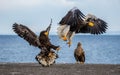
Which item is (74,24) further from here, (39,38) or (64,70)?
(64,70)

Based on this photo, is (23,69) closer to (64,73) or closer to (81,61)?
(64,73)

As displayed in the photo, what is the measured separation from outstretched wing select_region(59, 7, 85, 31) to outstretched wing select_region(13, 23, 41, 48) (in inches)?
42.9

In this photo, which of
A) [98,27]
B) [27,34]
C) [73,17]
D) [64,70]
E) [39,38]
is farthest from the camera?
[98,27]

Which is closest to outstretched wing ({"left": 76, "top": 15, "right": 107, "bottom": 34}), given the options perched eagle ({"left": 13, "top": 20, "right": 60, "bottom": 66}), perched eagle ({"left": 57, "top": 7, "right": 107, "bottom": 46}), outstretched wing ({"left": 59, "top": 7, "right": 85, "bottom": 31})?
perched eagle ({"left": 57, "top": 7, "right": 107, "bottom": 46})

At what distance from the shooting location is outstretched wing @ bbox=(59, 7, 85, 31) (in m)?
20.2

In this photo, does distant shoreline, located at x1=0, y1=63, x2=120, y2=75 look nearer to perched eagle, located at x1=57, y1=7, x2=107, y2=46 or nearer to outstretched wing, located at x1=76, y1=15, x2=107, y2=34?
perched eagle, located at x1=57, y1=7, x2=107, y2=46

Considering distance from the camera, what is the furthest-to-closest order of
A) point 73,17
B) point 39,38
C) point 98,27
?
point 98,27
point 39,38
point 73,17

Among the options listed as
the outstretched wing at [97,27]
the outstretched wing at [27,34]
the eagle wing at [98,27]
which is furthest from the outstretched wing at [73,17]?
the eagle wing at [98,27]

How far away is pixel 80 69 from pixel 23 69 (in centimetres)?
189

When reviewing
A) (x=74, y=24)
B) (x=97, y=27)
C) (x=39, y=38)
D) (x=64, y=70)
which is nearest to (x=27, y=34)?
(x=39, y=38)

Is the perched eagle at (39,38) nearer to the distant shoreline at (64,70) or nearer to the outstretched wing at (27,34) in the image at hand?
the outstretched wing at (27,34)

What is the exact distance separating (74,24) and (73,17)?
377 mm

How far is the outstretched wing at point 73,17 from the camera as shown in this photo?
795 inches

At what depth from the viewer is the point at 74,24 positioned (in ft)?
67.4
